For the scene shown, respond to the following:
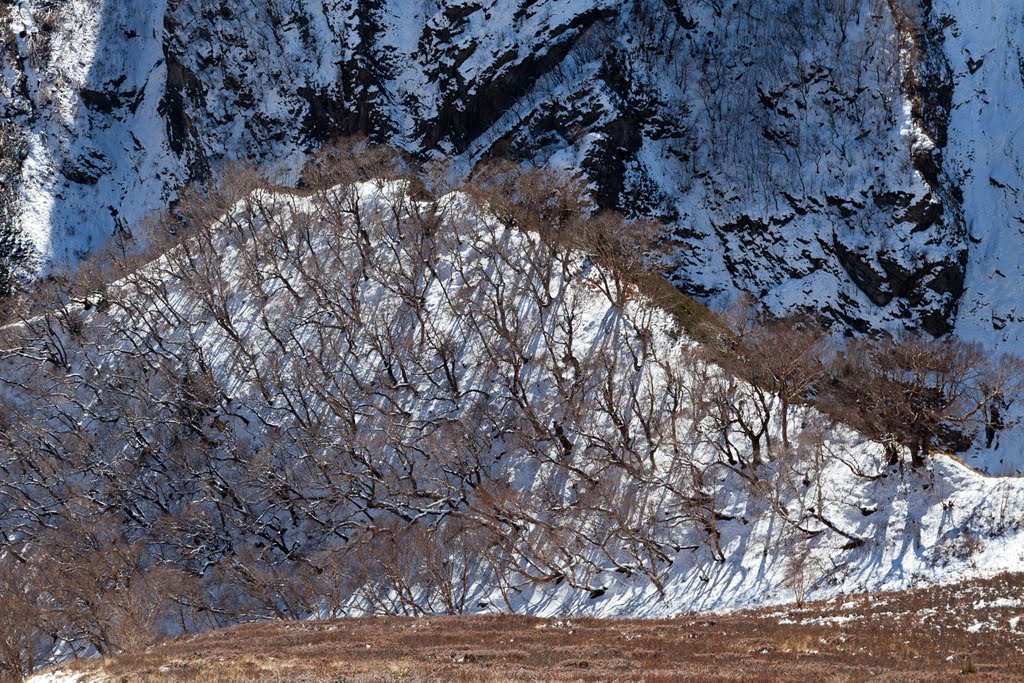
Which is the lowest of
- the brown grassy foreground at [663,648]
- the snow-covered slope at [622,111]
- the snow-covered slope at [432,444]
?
the brown grassy foreground at [663,648]

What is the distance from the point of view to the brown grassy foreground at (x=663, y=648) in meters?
21.4

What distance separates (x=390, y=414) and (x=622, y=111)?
38404 millimetres

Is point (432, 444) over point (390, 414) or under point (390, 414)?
under

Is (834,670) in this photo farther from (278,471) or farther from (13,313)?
(13,313)

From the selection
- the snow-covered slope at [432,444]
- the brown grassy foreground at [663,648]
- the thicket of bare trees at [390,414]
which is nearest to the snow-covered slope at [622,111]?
the thicket of bare trees at [390,414]

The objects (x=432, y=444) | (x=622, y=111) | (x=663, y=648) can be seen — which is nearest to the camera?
(x=663, y=648)

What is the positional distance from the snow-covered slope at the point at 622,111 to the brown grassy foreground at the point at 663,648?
40.7 m

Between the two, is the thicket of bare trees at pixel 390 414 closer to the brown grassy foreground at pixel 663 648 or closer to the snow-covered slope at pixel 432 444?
the snow-covered slope at pixel 432 444

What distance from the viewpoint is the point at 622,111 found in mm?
77250

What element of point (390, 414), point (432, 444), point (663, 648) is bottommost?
point (663, 648)

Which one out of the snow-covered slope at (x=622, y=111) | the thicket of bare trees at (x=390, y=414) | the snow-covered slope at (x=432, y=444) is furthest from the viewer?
the snow-covered slope at (x=622, y=111)

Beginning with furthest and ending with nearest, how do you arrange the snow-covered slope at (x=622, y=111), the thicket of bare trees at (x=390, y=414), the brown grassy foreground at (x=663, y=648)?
the snow-covered slope at (x=622, y=111) → the thicket of bare trees at (x=390, y=414) → the brown grassy foreground at (x=663, y=648)

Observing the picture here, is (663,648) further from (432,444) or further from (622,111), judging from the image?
(622,111)

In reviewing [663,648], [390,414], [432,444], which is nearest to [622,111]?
[390,414]
